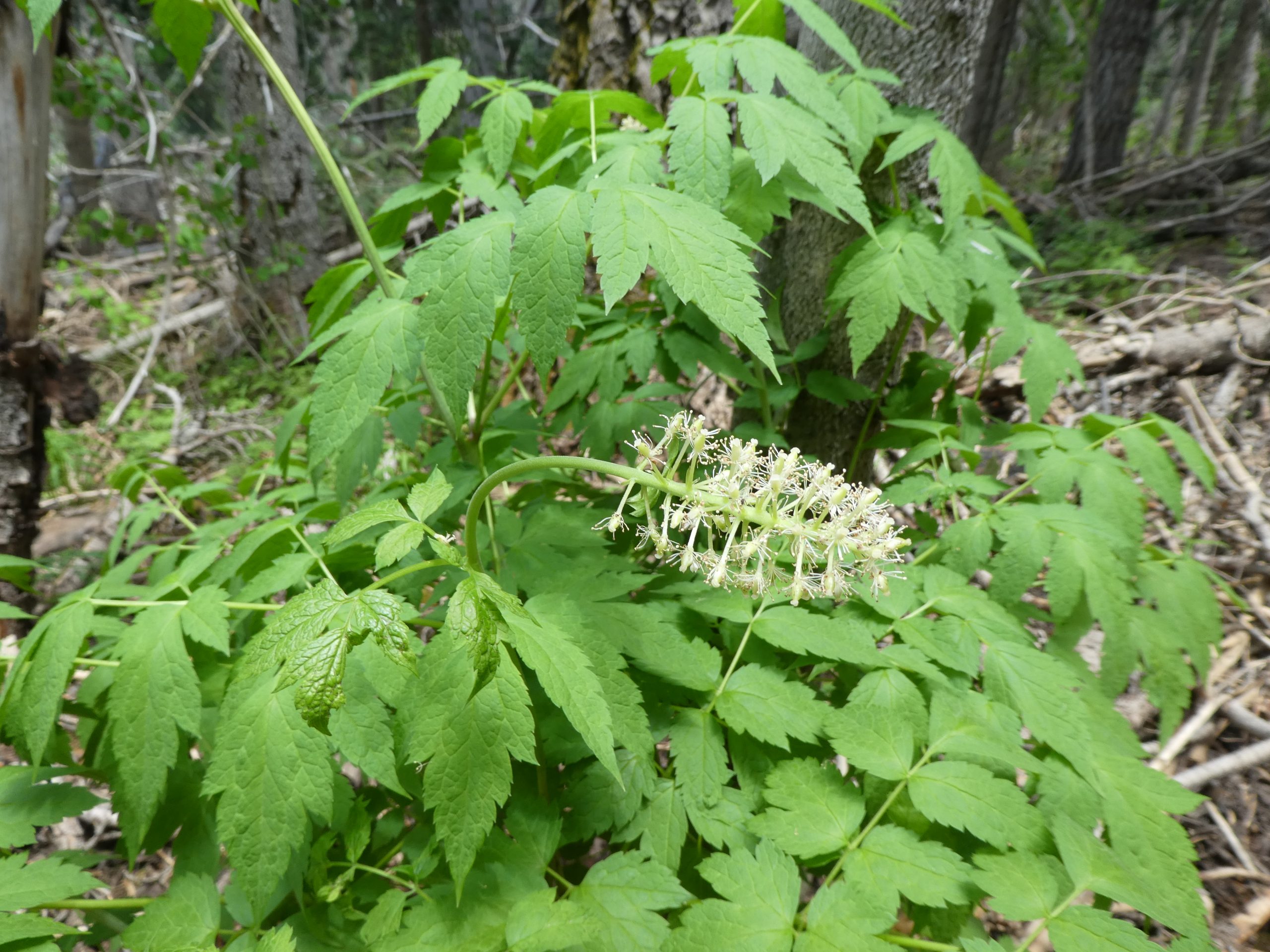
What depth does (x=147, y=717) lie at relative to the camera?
1.15m

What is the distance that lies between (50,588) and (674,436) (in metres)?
3.47

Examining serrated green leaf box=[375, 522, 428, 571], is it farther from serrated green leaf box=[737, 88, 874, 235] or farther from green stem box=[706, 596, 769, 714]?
serrated green leaf box=[737, 88, 874, 235]

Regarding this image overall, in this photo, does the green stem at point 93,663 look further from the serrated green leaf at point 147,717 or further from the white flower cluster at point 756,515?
the white flower cluster at point 756,515

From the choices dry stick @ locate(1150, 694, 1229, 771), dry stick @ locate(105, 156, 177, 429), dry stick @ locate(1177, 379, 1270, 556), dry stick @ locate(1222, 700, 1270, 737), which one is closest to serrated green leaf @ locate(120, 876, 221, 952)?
dry stick @ locate(1150, 694, 1229, 771)

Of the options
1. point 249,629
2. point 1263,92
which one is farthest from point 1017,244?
point 1263,92

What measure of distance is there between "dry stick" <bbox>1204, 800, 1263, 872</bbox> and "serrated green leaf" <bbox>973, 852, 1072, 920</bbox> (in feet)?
3.58

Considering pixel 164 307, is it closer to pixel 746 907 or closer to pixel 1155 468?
pixel 746 907

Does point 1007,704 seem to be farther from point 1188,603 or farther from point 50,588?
point 50,588

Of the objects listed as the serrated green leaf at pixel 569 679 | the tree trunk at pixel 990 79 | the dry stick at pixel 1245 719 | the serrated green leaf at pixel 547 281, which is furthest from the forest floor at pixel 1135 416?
the tree trunk at pixel 990 79

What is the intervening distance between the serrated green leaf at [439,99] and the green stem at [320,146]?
0.76 feet

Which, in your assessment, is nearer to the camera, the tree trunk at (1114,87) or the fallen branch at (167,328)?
the fallen branch at (167,328)

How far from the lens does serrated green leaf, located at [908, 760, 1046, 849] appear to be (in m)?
1.15

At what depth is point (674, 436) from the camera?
40.0 inches

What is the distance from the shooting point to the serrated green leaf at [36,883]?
111 cm
